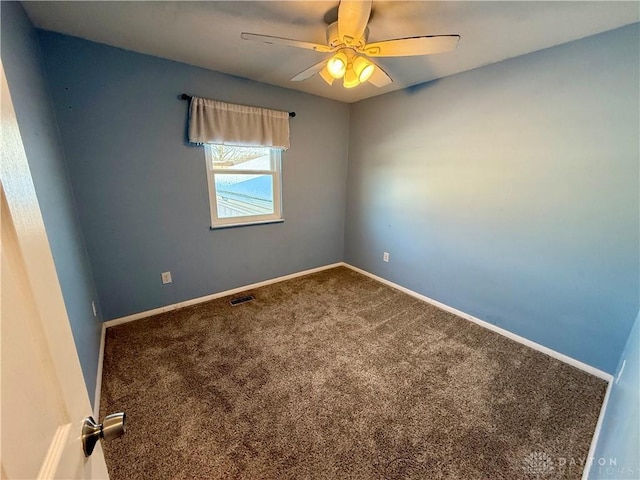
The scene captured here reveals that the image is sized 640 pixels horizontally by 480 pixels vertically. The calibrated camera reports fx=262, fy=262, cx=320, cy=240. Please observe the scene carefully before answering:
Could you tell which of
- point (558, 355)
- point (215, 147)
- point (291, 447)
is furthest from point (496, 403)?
point (215, 147)

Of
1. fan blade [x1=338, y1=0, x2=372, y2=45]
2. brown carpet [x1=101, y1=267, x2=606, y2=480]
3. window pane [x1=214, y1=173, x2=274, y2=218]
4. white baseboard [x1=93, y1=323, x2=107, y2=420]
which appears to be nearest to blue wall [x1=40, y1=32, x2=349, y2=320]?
window pane [x1=214, y1=173, x2=274, y2=218]

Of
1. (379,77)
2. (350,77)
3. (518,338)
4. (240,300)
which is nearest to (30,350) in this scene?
(350,77)

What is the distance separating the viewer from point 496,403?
1.61 m

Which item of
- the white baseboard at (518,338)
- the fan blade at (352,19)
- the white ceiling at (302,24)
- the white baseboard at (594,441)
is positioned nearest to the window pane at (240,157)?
the white ceiling at (302,24)

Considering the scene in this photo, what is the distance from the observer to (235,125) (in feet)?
8.34

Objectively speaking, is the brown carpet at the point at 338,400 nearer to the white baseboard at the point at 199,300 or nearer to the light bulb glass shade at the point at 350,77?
the white baseboard at the point at 199,300

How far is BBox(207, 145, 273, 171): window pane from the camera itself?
8.61 feet

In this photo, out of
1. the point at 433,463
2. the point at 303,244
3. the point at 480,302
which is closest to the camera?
the point at 433,463

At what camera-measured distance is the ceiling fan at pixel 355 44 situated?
1300mm

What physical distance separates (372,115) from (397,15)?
159 cm

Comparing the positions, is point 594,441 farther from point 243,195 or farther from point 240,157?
point 240,157

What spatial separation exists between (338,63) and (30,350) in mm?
1743

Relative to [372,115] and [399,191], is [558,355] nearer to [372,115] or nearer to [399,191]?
[399,191]

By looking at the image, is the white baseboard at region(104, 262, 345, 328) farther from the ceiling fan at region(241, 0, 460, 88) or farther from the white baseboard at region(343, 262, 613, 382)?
the ceiling fan at region(241, 0, 460, 88)
